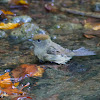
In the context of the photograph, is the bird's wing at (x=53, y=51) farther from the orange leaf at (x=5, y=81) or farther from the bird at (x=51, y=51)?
the orange leaf at (x=5, y=81)

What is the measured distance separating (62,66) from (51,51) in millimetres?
446

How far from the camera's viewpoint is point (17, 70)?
3275 mm

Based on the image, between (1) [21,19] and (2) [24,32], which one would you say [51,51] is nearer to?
(2) [24,32]

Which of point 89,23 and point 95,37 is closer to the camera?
point 95,37

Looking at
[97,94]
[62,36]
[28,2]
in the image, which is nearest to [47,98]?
[97,94]

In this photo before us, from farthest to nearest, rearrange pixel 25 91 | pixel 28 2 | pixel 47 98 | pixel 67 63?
pixel 28 2 → pixel 67 63 → pixel 25 91 → pixel 47 98

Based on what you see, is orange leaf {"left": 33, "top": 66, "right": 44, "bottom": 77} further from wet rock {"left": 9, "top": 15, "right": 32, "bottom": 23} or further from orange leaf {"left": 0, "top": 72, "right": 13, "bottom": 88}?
wet rock {"left": 9, "top": 15, "right": 32, "bottom": 23}

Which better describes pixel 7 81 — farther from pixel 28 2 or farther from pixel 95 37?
pixel 28 2

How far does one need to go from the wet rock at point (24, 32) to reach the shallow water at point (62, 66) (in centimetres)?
23

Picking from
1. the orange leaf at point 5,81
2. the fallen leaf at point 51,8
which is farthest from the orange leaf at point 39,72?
the fallen leaf at point 51,8

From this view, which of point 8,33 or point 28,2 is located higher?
point 28,2

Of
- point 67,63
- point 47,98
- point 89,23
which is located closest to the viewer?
point 47,98

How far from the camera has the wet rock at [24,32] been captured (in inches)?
189

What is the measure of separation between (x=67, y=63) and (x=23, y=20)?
2344mm
